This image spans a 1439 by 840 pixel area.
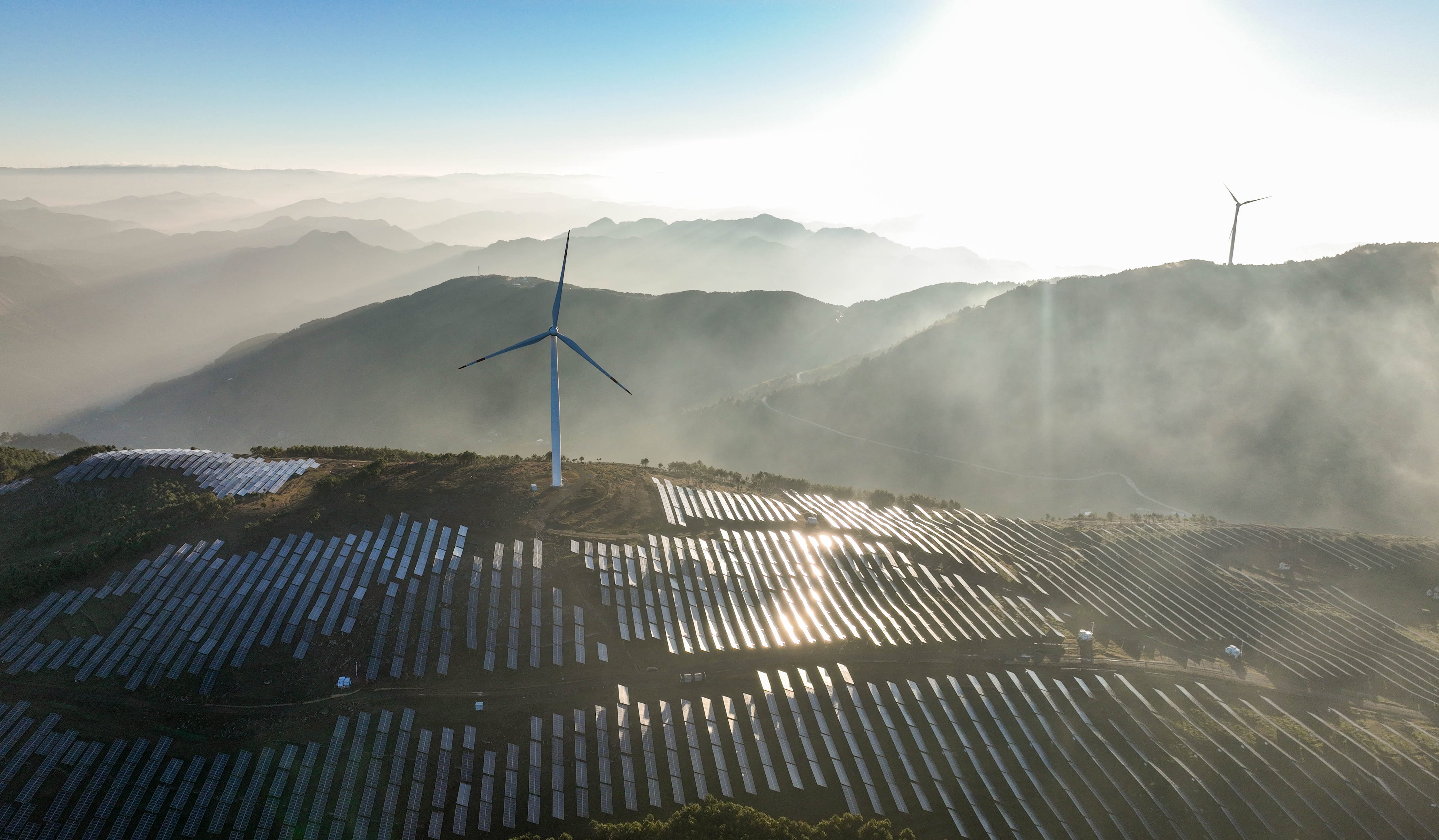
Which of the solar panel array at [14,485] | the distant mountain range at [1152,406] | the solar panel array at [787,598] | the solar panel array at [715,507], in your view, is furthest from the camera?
the distant mountain range at [1152,406]

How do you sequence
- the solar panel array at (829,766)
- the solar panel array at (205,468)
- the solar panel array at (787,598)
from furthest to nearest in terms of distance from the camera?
1. the solar panel array at (205,468)
2. the solar panel array at (787,598)
3. the solar panel array at (829,766)

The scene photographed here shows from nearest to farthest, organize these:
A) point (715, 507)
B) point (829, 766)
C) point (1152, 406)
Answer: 1. point (829, 766)
2. point (715, 507)
3. point (1152, 406)

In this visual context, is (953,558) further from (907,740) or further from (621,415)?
(621,415)

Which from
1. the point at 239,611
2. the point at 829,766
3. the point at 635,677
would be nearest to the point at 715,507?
the point at 635,677

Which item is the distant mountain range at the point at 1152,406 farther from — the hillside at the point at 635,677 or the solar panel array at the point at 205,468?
the solar panel array at the point at 205,468

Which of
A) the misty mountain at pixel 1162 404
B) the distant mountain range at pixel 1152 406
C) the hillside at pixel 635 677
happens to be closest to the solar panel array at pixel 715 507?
the hillside at pixel 635 677

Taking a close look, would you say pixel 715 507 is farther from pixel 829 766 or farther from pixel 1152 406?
pixel 1152 406
